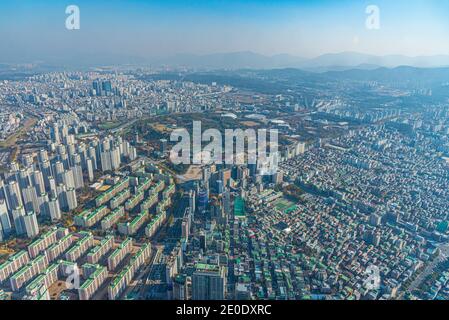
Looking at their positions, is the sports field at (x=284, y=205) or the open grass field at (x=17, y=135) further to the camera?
the open grass field at (x=17, y=135)

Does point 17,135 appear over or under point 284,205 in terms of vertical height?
over

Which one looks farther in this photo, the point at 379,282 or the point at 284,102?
the point at 284,102

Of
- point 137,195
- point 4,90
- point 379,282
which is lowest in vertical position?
point 379,282

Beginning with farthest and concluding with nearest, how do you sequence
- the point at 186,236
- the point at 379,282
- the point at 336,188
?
the point at 336,188, the point at 186,236, the point at 379,282

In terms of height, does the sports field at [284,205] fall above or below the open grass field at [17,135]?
below

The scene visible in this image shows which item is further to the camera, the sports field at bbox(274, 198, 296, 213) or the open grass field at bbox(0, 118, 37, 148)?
the open grass field at bbox(0, 118, 37, 148)

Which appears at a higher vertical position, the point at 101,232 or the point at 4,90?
the point at 4,90

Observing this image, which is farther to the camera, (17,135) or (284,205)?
(17,135)

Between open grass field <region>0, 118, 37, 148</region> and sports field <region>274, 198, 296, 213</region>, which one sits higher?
open grass field <region>0, 118, 37, 148</region>
